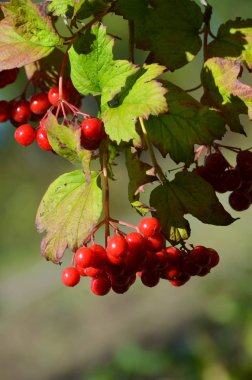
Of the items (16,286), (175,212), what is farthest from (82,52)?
(16,286)

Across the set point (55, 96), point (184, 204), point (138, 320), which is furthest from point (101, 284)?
point (138, 320)

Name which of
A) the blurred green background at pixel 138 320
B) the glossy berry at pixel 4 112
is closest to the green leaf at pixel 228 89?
the glossy berry at pixel 4 112

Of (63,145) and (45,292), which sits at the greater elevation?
(63,145)

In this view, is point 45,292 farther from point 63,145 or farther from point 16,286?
point 63,145

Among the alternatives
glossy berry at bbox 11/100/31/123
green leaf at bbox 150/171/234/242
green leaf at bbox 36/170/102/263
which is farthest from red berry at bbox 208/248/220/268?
glossy berry at bbox 11/100/31/123

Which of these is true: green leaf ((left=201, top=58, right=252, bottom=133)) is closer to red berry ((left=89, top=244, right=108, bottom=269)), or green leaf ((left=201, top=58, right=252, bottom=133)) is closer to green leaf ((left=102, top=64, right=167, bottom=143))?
green leaf ((left=102, top=64, right=167, bottom=143))
